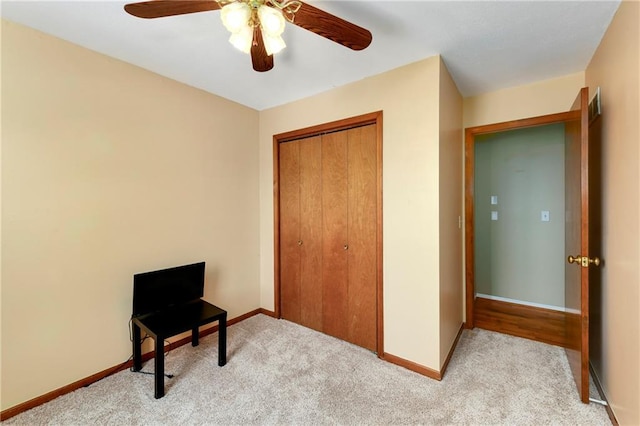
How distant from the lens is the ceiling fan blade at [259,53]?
4.58 feet

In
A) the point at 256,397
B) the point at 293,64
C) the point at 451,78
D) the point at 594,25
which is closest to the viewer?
A: the point at 594,25

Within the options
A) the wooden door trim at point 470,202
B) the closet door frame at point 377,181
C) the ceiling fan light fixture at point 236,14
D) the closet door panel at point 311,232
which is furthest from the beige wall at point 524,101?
the ceiling fan light fixture at point 236,14

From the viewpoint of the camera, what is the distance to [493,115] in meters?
2.62

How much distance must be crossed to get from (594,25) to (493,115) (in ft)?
3.32

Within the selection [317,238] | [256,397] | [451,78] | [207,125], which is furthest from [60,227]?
[451,78]

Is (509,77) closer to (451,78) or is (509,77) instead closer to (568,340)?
(451,78)

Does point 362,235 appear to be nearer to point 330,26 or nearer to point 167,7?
point 330,26

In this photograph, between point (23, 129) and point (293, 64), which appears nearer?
point (23, 129)

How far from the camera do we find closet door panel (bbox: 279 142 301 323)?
2.87m

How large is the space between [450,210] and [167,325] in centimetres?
233

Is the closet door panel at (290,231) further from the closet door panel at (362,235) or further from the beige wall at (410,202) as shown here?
the beige wall at (410,202)

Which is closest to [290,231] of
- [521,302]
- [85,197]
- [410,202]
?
[410,202]

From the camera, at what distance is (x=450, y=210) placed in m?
2.30

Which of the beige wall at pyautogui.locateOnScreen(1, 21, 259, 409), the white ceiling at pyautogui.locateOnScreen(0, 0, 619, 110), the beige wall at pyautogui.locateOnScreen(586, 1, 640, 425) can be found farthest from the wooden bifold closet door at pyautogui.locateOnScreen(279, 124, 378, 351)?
the beige wall at pyautogui.locateOnScreen(586, 1, 640, 425)
